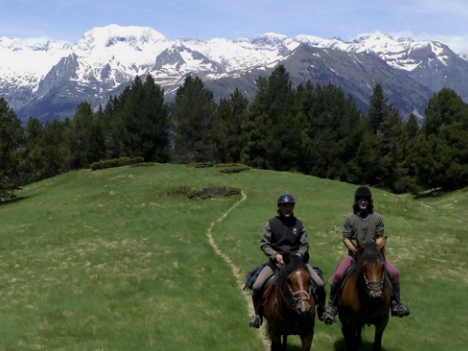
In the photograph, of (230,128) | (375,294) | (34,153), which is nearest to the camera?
(375,294)

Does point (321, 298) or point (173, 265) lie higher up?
point (321, 298)

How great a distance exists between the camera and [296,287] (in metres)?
10.4

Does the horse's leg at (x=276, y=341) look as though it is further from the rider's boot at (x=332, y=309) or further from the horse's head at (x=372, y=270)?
the horse's head at (x=372, y=270)

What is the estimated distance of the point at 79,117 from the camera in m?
103

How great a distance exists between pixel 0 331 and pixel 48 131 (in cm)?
10161

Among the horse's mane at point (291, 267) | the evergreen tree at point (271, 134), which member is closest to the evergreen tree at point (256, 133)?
the evergreen tree at point (271, 134)

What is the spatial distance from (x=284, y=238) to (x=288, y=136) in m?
63.2

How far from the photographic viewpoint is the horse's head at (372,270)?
427 inches

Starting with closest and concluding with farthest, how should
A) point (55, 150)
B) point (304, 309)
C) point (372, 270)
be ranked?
point (304, 309)
point (372, 270)
point (55, 150)

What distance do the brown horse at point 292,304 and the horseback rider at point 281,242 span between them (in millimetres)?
346

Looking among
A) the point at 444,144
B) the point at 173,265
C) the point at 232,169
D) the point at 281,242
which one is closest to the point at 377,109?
the point at 444,144

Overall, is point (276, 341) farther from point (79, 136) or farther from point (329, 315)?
point (79, 136)

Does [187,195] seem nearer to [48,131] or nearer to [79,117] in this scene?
[79,117]

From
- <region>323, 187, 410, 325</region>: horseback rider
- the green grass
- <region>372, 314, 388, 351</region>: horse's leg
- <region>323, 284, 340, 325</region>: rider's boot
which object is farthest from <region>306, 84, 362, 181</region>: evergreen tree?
<region>372, 314, 388, 351</region>: horse's leg
